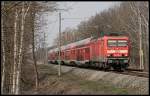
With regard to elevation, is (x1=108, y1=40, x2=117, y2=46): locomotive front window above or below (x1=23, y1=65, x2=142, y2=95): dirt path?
above

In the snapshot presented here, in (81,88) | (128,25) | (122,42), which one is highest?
(128,25)

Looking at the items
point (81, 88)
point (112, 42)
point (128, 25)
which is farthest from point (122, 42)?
point (128, 25)

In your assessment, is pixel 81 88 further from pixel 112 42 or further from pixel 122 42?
pixel 122 42

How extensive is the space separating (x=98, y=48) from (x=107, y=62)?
301 centimetres

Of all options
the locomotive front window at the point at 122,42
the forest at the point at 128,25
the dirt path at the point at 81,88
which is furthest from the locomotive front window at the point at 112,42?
the forest at the point at 128,25

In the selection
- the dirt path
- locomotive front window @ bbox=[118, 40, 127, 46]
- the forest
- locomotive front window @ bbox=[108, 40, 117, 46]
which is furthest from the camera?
the forest

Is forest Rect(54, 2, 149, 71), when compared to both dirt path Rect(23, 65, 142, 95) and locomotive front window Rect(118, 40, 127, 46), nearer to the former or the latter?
locomotive front window Rect(118, 40, 127, 46)

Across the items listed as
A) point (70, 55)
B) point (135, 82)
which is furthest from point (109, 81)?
point (70, 55)

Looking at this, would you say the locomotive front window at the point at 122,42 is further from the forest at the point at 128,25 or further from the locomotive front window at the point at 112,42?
the forest at the point at 128,25

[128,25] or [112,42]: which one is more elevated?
[128,25]

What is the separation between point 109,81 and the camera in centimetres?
2955

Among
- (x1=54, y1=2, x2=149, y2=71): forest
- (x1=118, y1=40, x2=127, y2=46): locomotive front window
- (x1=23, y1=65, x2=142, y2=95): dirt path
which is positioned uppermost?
(x1=54, y1=2, x2=149, y2=71): forest

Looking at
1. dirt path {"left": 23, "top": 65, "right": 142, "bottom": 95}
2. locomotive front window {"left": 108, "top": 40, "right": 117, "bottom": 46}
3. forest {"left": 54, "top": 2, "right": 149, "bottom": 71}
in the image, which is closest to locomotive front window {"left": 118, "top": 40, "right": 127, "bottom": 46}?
locomotive front window {"left": 108, "top": 40, "right": 117, "bottom": 46}

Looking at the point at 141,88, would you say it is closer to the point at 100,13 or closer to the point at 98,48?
the point at 98,48
